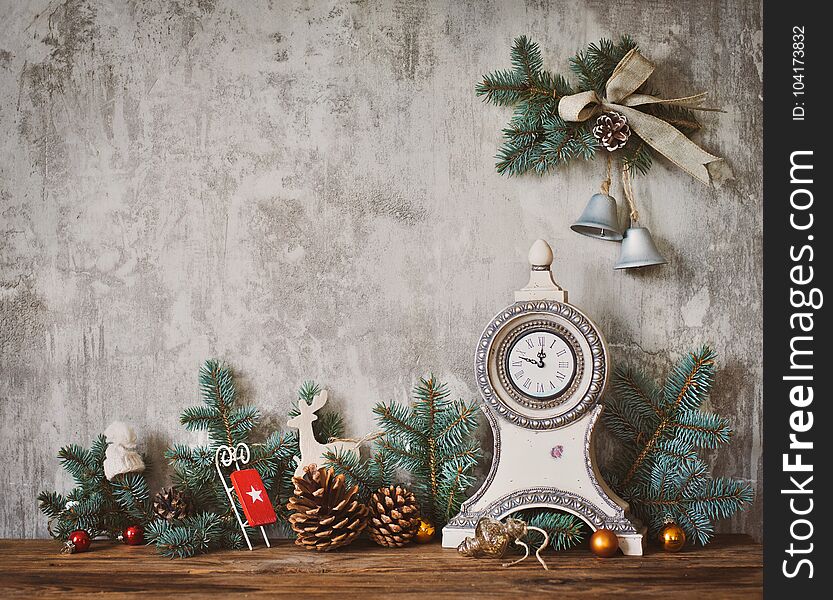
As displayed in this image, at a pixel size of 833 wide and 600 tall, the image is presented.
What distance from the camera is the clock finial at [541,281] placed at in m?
1.39

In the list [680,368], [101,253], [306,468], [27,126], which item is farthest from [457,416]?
[27,126]

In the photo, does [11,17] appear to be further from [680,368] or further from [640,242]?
[680,368]

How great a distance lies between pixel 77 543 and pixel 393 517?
1.89 feet

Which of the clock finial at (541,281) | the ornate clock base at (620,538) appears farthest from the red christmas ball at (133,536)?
the clock finial at (541,281)

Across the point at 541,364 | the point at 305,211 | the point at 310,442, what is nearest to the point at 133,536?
the point at 310,442

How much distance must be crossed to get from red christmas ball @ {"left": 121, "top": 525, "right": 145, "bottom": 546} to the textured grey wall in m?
0.17

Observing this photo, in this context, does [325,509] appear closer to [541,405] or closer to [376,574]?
[376,574]

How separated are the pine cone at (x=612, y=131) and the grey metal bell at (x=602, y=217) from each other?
0.33ft

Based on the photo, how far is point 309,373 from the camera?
1.54 metres

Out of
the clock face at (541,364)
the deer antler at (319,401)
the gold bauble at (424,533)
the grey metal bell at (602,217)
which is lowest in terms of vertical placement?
the gold bauble at (424,533)

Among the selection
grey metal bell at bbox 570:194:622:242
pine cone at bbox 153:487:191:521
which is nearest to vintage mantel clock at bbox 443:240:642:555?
grey metal bell at bbox 570:194:622:242

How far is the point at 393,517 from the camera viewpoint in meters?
1.38

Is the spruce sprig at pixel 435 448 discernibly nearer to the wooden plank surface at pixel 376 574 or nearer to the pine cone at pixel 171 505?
the wooden plank surface at pixel 376 574
